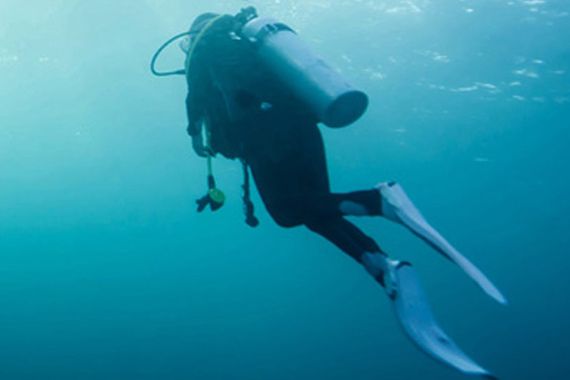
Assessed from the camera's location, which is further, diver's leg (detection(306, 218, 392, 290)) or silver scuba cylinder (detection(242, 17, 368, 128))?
diver's leg (detection(306, 218, 392, 290))

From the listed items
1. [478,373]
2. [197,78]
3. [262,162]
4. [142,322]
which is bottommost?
[478,373]

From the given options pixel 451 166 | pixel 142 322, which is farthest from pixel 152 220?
pixel 451 166

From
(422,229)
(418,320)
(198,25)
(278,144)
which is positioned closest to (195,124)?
(198,25)

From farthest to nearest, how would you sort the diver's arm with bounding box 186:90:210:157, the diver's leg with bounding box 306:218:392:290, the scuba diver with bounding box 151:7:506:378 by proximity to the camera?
1. the diver's arm with bounding box 186:90:210:157
2. the diver's leg with bounding box 306:218:392:290
3. the scuba diver with bounding box 151:7:506:378

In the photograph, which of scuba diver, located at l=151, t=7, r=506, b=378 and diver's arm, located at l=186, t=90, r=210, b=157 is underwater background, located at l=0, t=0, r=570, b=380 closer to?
diver's arm, located at l=186, t=90, r=210, b=157

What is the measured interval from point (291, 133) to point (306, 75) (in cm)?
56

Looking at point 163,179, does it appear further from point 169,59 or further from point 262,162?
point 262,162

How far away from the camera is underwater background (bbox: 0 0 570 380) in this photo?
17.5 m

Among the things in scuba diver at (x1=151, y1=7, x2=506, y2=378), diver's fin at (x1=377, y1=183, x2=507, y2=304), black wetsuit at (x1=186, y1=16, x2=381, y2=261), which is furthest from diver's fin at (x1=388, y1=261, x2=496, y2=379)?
black wetsuit at (x1=186, y1=16, x2=381, y2=261)

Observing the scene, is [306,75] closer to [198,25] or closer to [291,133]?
[291,133]

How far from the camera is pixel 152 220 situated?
55906mm

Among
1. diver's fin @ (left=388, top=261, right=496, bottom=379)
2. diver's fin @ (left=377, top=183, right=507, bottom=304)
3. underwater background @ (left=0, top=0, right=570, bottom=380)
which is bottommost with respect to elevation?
diver's fin @ (left=388, top=261, right=496, bottom=379)

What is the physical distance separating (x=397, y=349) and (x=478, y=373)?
51396mm

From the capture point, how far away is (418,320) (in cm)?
296
